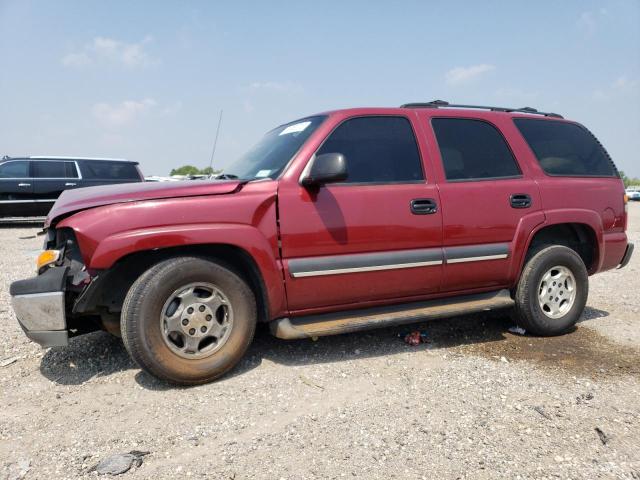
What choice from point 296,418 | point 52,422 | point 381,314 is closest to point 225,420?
point 296,418

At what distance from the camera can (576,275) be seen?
4055 mm

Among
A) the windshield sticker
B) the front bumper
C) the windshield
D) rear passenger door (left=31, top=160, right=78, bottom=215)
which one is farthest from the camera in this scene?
rear passenger door (left=31, top=160, right=78, bottom=215)

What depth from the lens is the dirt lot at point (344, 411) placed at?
7.09 feet

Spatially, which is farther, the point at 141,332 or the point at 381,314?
the point at 381,314

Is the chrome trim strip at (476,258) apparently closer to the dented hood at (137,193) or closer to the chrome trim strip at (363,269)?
the chrome trim strip at (363,269)

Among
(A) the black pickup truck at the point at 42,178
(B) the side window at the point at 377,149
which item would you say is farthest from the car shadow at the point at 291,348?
(A) the black pickup truck at the point at 42,178

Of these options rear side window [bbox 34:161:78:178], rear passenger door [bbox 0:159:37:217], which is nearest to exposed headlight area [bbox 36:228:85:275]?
rear side window [bbox 34:161:78:178]

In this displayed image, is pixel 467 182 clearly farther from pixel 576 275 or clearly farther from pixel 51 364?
pixel 51 364

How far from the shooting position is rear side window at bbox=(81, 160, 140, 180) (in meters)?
11.9

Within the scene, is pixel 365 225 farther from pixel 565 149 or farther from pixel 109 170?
pixel 109 170

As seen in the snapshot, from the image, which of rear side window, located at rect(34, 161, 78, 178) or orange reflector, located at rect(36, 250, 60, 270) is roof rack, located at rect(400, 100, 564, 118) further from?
rear side window, located at rect(34, 161, 78, 178)

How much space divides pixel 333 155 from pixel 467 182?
1.27 m

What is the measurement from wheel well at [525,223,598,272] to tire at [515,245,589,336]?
0.42 ft

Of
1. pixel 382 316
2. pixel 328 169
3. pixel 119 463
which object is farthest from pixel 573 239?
pixel 119 463
